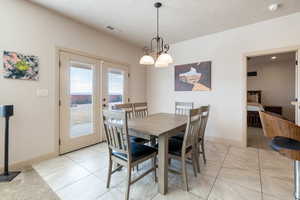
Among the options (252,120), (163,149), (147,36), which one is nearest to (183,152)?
(163,149)

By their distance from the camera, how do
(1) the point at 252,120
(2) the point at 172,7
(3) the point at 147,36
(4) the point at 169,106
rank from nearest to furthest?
(2) the point at 172,7, (3) the point at 147,36, (4) the point at 169,106, (1) the point at 252,120

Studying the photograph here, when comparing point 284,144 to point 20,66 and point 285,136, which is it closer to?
point 285,136

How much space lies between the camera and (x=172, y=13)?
265cm

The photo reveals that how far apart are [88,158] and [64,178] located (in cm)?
62

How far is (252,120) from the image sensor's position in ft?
16.9

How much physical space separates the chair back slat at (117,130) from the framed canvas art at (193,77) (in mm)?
2731

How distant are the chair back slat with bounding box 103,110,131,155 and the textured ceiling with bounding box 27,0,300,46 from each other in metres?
1.94

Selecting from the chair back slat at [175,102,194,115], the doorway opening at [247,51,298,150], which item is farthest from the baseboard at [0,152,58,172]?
the doorway opening at [247,51,298,150]

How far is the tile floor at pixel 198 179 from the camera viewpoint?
5.45 ft

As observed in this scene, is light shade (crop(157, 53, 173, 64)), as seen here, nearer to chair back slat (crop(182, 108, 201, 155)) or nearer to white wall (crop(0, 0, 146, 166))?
chair back slat (crop(182, 108, 201, 155))

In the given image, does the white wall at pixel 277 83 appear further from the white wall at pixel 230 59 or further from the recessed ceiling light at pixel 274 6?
the recessed ceiling light at pixel 274 6

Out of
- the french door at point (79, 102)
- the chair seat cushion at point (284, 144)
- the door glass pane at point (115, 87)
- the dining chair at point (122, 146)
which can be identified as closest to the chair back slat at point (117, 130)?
the dining chair at point (122, 146)

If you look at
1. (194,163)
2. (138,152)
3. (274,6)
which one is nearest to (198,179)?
(194,163)

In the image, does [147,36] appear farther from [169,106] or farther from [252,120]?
[252,120]
